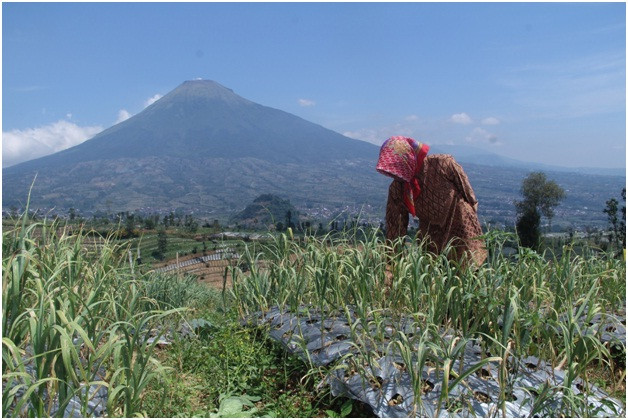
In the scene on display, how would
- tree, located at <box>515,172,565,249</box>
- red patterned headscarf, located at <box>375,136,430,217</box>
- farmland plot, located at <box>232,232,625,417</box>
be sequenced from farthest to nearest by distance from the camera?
tree, located at <box>515,172,565,249</box> → red patterned headscarf, located at <box>375,136,430,217</box> → farmland plot, located at <box>232,232,625,417</box>

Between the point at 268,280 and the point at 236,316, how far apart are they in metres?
0.34

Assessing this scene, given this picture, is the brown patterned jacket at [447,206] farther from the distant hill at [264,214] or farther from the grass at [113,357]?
the grass at [113,357]

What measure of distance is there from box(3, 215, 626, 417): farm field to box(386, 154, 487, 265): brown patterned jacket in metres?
0.45

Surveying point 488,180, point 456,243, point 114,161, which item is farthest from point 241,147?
point 456,243

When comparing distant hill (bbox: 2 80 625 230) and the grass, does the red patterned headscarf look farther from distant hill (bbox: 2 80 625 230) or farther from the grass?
distant hill (bbox: 2 80 625 230)

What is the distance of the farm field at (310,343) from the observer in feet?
7.27

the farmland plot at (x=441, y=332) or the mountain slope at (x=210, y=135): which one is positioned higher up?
the mountain slope at (x=210, y=135)

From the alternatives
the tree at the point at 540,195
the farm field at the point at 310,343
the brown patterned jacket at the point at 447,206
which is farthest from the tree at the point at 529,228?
the farm field at the point at 310,343

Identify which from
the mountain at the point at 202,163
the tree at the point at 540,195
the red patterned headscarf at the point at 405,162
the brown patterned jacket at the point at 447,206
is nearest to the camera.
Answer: the brown patterned jacket at the point at 447,206

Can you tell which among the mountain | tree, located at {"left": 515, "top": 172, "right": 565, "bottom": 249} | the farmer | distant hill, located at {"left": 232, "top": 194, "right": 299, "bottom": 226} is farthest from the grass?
the mountain

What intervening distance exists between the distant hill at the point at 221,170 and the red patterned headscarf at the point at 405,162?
46.4 metres

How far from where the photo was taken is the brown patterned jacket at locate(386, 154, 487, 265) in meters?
4.38

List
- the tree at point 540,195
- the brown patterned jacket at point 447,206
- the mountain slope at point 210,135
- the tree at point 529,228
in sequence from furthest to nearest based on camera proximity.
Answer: the mountain slope at point 210,135 → the tree at point 540,195 → the tree at point 529,228 → the brown patterned jacket at point 447,206

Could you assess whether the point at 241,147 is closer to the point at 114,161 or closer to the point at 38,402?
the point at 114,161
